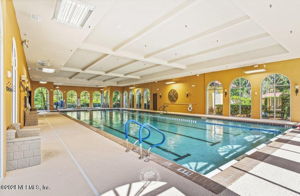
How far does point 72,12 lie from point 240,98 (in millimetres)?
9486

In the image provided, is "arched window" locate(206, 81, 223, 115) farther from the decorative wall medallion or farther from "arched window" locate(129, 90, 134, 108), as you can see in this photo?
"arched window" locate(129, 90, 134, 108)

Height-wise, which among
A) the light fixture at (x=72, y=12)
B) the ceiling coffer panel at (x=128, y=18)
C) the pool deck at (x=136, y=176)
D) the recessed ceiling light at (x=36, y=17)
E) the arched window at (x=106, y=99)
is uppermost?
the ceiling coffer panel at (x=128, y=18)

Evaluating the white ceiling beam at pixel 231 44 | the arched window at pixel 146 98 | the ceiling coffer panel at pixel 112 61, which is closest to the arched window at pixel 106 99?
the arched window at pixel 146 98

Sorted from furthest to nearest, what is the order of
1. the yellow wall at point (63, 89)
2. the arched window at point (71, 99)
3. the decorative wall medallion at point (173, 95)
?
the arched window at point (71, 99) → the yellow wall at point (63, 89) → the decorative wall medallion at point (173, 95)

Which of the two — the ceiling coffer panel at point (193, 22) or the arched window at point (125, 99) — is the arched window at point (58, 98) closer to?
the arched window at point (125, 99)

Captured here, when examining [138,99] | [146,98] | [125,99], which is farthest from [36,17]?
[125,99]

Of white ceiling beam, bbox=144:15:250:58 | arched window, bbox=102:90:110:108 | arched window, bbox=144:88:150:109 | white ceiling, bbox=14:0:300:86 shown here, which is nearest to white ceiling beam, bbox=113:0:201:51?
white ceiling, bbox=14:0:300:86

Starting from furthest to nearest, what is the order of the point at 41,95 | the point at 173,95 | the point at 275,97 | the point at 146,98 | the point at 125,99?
1. the point at 125,99
2. the point at 146,98
3. the point at 41,95
4. the point at 173,95
5. the point at 275,97

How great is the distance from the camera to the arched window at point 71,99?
1875 centimetres

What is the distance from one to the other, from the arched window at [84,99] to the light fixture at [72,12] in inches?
711

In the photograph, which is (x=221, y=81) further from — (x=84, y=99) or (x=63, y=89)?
(x=63, y=89)

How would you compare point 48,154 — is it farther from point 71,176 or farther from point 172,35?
point 172,35

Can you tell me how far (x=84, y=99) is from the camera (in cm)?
1988

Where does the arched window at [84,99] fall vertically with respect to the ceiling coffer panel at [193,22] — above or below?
below
